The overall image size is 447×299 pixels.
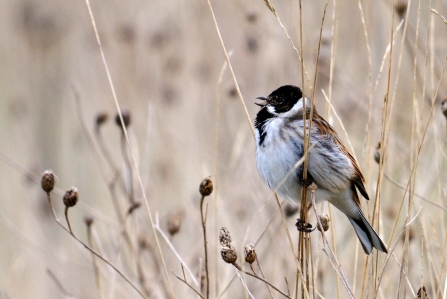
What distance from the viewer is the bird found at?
2945 millimetres

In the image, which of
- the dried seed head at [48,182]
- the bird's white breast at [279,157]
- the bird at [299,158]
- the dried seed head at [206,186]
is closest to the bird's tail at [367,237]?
the bird at [299,158]

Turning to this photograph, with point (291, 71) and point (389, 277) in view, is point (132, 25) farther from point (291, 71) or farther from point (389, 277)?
point (389, 277)

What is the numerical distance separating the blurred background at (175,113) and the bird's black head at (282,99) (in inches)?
26.1

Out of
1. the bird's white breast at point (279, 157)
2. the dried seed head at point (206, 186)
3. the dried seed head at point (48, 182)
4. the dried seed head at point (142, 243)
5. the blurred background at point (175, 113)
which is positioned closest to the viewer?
the dried seed head at point (206, 186)

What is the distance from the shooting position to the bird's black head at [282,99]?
10.5ft

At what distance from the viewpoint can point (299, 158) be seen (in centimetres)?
291

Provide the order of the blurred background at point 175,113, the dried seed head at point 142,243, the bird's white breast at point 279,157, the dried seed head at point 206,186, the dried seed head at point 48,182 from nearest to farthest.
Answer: the dried seed head at point 206,186 → the dried seed head at point 48,182 → the bird's white breast at point 279,157 → the dried seed head at point 142,243 → the blurred background at point 175,113

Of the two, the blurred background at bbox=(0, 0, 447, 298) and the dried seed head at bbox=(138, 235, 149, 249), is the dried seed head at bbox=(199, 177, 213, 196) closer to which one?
the dried seed head at bbox=(138, 235, 149, 249)

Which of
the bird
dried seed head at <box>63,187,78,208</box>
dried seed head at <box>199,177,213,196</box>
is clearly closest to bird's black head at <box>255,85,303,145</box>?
the bird

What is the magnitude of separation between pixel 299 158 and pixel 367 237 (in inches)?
17.8

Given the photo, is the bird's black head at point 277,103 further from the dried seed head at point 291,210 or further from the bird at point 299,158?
the dried seed head at point 291,210

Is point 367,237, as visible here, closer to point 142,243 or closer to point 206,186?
point 206,186

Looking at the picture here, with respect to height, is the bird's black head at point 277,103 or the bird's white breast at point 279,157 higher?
the bird's black head at point 277,103

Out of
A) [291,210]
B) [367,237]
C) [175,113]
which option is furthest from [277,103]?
[175,113]
